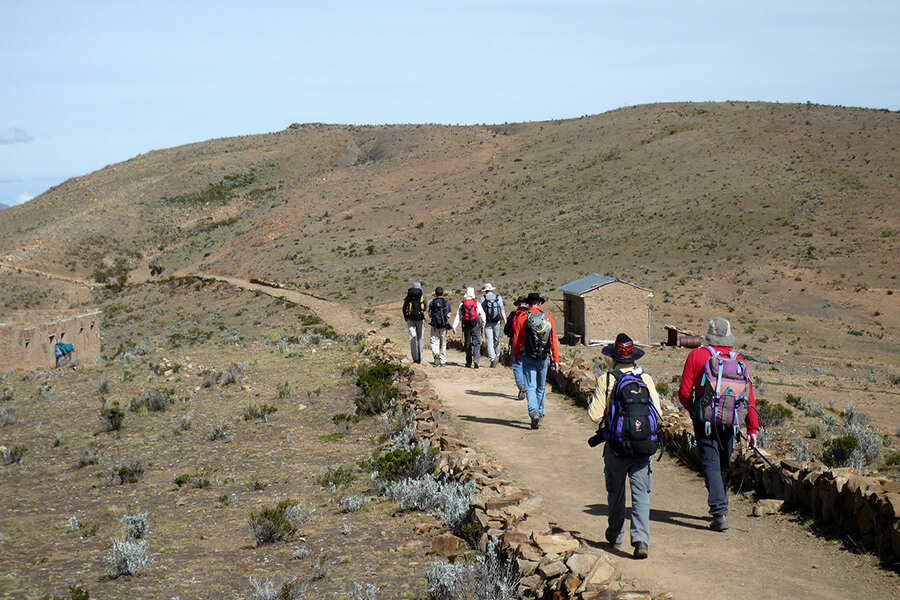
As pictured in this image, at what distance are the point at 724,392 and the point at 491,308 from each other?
9893 millimetres

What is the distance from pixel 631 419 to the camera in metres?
6.80

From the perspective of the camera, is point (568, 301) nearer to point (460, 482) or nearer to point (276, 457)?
point (276, 457)

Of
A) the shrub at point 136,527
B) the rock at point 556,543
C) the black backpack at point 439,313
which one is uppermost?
the black backpack at point 439,313

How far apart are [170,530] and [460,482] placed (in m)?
3.30

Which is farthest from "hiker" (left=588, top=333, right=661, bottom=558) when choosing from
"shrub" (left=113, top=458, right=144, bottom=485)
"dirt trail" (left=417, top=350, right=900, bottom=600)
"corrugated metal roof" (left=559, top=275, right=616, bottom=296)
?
"corrugated metal roof" (left=559, top=275, right=616, bottom=296)

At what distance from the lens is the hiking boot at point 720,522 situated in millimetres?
7621

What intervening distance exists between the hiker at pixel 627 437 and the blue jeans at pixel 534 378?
4444 millimetres

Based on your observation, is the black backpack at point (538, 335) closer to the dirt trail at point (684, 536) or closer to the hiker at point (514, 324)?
the hiker at point (514, 324)

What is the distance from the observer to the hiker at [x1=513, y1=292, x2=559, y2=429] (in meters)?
11.5

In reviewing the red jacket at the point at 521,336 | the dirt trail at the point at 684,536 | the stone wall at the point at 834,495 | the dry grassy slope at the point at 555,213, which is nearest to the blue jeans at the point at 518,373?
the red jacket at the point at 521,336

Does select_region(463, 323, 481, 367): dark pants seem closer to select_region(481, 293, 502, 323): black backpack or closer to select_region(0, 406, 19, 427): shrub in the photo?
select_region(481, 293, 502, 323): black backpack

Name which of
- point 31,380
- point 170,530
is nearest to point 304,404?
point 170,530

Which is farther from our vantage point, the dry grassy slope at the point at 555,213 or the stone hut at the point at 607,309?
the dry grassy slope at the point at 555,213

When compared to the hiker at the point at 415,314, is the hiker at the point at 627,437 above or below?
below
